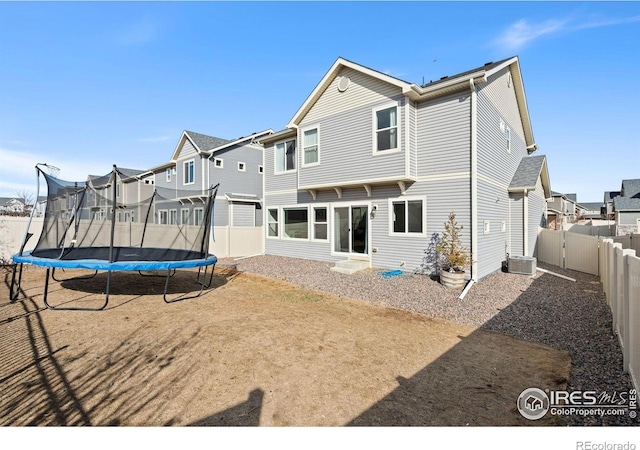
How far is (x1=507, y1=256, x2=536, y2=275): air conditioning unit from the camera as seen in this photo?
9406 millimetres

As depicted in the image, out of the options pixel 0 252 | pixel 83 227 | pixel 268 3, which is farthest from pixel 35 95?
pixel 268 3

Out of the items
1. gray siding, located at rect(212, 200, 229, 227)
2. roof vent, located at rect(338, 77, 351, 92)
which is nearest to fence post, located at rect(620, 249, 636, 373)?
roof vent, located at rect(338, 77, 351, 92)

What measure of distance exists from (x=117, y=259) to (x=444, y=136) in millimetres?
9628

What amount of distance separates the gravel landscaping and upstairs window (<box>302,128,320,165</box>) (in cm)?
452

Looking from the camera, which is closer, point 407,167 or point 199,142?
point 407,167

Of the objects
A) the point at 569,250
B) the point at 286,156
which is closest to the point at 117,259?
the point at 286,156

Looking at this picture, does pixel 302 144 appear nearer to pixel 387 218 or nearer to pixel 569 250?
pixel 387 218

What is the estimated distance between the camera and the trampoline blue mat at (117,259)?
615 centimetres

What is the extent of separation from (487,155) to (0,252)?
59.8 ft

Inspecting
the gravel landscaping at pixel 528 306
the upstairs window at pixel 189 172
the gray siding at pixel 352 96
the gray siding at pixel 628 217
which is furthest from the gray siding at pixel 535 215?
the upstairs window at pixel 189 172

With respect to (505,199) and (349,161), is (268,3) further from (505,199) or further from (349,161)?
(505,199)

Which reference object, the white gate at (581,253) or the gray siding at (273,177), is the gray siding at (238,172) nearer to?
the gray siding at (273,177)
